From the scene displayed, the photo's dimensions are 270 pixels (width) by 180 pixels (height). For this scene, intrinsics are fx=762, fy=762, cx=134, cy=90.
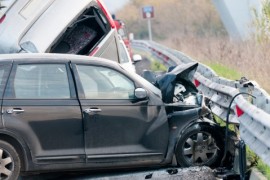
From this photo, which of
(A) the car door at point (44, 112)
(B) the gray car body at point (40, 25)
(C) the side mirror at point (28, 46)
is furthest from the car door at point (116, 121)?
(C) the side mirror at point (28, 46)

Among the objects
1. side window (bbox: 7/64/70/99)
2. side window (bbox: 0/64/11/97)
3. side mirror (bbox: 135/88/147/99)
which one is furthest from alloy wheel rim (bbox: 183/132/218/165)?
side window (bbox: 0/64/11/97)

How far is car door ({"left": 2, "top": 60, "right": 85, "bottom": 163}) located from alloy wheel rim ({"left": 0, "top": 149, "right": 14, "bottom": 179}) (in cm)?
25

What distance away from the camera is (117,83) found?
350 inches

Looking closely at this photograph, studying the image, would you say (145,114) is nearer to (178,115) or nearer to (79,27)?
(178,115)

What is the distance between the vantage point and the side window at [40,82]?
841 centimetres

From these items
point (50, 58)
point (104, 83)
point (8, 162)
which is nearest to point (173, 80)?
point (104, 83)

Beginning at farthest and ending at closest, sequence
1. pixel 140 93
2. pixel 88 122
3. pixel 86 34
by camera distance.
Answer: pixel 86 34, pixel 140 93, pixel 88 122

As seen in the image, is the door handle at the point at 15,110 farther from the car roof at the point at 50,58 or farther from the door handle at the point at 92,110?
the door handle at the point at 92,110

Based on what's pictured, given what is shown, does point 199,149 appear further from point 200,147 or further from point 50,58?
point 50,58

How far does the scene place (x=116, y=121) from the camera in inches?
340

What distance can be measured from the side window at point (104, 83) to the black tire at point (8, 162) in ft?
3.53

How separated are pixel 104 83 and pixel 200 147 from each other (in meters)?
1.40

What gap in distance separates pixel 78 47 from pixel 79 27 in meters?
0.44

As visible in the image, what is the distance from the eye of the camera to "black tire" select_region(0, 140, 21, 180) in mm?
8078
